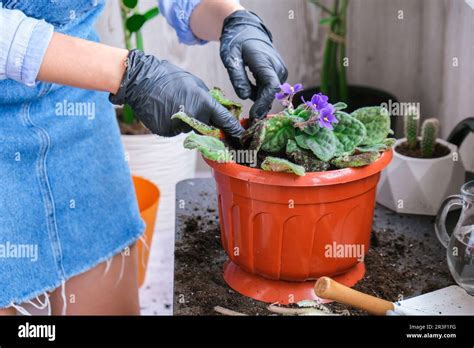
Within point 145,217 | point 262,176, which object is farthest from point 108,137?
point 145,217

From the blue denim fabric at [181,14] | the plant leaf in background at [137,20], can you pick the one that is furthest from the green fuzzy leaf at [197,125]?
the plant leaf in background at [137,20]

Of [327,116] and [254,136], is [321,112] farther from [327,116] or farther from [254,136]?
[254,136]

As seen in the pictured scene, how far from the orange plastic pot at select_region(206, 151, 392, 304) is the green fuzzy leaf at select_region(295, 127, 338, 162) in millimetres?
29

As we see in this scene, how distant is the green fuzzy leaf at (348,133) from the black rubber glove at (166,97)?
165 mm

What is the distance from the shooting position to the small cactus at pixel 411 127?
1459 millimetres

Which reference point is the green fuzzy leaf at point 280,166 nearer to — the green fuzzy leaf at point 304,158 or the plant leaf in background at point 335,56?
the green fuzzy leaf at point 304,158

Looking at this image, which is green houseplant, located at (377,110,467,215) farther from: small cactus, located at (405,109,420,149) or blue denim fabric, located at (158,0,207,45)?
blue denim fabric, located at (158,0,207,45)

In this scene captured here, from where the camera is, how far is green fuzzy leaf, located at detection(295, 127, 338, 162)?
3.28ft

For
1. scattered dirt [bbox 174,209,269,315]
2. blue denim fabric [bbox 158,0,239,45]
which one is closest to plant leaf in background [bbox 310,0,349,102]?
blue denim fabric [bbox 158,0,239,45]

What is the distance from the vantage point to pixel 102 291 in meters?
1.39

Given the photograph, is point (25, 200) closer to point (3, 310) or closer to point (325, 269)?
point (3, 310)

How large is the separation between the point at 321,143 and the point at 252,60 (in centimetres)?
27

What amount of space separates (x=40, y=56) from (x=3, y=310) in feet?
1.52

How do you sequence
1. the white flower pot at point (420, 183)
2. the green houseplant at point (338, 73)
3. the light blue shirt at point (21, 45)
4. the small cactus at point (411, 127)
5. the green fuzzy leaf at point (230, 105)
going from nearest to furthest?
A: the light blue shirt at point (21, 45), the green fuzzy leaf at point (230, 105), the white flower pot at point (420, 183), the small cactus at point (411, 127), the green houseplant at point (338, 73)
